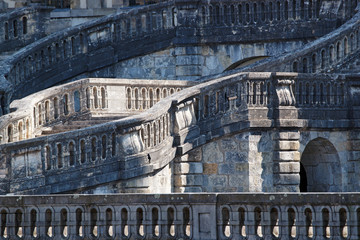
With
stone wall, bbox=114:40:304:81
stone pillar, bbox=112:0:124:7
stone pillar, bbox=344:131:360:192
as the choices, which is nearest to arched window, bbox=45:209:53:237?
stone pillar, bbox=344:131:360:192

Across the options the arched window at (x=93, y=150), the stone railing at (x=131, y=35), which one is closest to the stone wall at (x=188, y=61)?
the stone railing at (x=131, y=35)

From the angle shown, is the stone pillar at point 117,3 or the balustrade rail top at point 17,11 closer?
the balustrade rail top at point 17,11

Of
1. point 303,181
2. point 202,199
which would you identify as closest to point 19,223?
point 202,199

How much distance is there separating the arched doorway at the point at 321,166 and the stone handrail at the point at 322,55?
1.60m

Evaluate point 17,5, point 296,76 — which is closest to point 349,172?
point 296,76

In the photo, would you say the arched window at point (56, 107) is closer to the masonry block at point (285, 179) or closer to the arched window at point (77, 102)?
the arched window at point (77, 102)

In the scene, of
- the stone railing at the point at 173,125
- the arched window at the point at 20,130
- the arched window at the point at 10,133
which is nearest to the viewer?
the stone railing at the point at 173,125

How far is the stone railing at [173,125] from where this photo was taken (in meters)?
17.9

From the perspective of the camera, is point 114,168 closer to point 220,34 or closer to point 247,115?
point 247,115

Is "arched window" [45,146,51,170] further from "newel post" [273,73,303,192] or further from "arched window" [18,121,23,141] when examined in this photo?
"newel post" [273,73,303,192]

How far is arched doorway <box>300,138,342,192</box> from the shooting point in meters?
22.5

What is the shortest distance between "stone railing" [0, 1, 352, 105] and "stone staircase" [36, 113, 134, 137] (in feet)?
11.8

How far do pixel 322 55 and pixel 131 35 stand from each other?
522cm

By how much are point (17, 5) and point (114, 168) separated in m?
12.3
